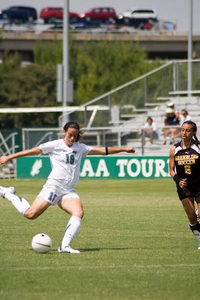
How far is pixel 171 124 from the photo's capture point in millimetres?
32969

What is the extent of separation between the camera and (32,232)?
15.7 metres

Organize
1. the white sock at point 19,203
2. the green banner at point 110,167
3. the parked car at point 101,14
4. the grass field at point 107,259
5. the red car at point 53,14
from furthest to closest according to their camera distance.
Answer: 1. the parked car at point 101,14
2. the red car at point 53,14
3. the green banner at point 110,167
4. the white sock at point 19,203
5. the grass field at point 107,259

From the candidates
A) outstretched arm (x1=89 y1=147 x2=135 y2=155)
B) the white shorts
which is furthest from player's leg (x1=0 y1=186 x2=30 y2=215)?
outstretched arm (x1=89 y1=147 x2=135 y2=155)

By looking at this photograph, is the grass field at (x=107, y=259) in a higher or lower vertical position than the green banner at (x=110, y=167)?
higher

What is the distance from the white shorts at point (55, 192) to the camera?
12.7 meters

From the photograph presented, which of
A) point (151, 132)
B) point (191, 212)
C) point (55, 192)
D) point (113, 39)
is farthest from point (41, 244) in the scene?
point (113, 39)

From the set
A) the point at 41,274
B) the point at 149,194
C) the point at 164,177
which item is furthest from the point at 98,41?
the point at 41,274

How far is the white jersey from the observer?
1280 cm

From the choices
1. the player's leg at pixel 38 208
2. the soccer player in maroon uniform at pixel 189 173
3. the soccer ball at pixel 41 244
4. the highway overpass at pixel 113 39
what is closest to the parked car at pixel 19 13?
the highway overpass at pixel 113 39

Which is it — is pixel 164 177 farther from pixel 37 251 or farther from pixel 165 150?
pixel 37 251

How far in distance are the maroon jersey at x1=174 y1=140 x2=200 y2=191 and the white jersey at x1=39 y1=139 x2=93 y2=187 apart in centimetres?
152

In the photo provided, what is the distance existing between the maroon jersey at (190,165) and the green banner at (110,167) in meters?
18.3

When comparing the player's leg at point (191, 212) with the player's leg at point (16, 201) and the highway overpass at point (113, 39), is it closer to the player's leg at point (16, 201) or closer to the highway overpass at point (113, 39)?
the player's leg at point (16, 201)

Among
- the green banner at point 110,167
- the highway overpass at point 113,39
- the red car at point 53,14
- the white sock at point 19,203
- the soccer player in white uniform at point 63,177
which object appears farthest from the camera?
the red car at point 53,14
